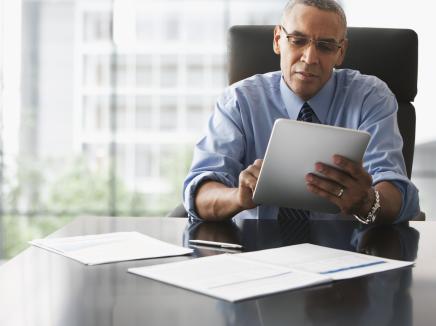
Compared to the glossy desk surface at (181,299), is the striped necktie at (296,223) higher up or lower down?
lower down

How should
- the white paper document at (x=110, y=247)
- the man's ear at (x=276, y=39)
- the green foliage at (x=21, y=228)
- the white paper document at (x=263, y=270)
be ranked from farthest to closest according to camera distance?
1. the green foliage at (x=21, y=228)
2. the man's ear at (x=276, y=39)
3. the white paper document at (x=110, y=247)
4. the white paper document at (x=263, y=270)

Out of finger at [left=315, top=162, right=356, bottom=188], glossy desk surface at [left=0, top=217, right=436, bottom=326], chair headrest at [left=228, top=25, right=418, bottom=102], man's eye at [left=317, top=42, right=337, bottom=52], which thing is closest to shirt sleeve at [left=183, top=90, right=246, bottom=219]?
chair headrest at [left=228, top=25, right=418, bottom=102]

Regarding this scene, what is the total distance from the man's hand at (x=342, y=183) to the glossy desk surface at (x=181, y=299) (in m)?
0.19

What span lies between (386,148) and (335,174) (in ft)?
1.47

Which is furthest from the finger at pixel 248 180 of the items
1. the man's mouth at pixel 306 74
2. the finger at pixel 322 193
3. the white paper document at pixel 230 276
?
the man's mouth at pixel 306 74

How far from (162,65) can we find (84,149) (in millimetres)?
739

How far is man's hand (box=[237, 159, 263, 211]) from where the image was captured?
1208 millimetres

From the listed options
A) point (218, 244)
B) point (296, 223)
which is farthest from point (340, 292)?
point (296, 223)

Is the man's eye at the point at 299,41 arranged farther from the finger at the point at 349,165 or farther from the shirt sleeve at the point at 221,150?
the finger at the point at 349,165

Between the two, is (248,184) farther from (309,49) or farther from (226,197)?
(309,49)

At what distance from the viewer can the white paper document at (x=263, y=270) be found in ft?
2.30

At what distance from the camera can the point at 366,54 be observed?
182 centimetres

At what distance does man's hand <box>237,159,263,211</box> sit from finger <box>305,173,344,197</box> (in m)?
0.10

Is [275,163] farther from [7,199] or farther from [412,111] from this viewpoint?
[7,199]
